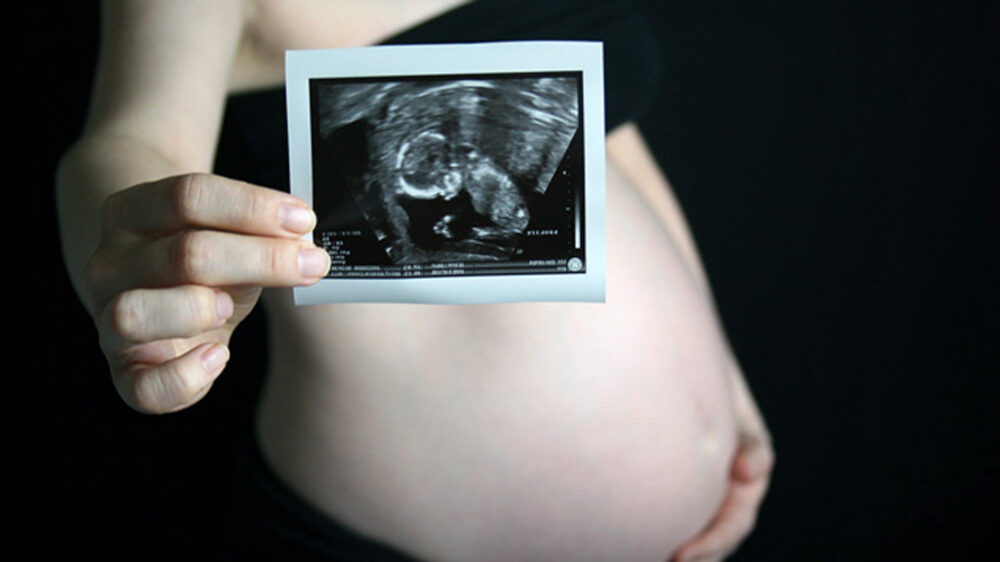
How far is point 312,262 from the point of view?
1.84 ft

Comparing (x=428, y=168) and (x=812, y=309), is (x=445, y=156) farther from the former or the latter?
(x=812, y=309)

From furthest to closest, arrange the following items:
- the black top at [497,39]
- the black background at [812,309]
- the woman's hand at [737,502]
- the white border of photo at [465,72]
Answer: the black background at [812,309]
the woman's hand at [737,502]
the black top at [497,39]
the white border of photo at [465,72]

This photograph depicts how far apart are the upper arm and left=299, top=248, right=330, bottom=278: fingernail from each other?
202 millimetres

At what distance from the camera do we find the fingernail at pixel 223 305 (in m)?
0.55

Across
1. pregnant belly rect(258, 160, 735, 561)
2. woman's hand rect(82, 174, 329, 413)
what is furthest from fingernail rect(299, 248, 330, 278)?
pregnant belly rect(258, 160, 735, 561)

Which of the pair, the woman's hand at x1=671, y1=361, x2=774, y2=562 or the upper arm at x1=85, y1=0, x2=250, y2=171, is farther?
the woman's hand at x1=671, y1=361, x2=774, y2=562

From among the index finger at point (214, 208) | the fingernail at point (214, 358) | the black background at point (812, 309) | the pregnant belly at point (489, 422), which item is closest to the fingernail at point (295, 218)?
the index finger at point (214, 208)

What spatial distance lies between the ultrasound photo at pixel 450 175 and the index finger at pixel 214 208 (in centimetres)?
10

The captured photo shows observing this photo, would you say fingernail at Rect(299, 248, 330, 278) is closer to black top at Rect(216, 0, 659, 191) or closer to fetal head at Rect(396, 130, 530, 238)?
fetal head at Rect(396, 130, 530, 238)

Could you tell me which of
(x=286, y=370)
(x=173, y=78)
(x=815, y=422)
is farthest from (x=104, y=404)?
(x=815, y=422)

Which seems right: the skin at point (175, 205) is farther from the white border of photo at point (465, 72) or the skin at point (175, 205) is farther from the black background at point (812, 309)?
the black background at point (812, 309)

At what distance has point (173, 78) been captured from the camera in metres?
0.67

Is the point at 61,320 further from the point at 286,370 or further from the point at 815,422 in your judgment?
the point at 815,422

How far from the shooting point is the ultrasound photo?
0.64 metres
